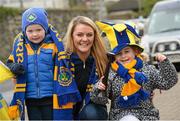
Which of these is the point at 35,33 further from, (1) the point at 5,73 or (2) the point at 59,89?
(2) the point at 59,89

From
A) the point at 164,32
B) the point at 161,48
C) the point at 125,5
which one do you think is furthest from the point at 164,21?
the point at 125,5

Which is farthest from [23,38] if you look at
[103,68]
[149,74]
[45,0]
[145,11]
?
[145,11]

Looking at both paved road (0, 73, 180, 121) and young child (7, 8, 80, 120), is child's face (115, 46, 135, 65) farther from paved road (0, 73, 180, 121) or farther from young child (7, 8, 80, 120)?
paved road (0, 73, 180, 121)

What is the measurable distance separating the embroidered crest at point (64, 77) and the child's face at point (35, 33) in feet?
1.17

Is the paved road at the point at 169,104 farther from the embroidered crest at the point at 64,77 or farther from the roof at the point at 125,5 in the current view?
the roof at the point at 125,5

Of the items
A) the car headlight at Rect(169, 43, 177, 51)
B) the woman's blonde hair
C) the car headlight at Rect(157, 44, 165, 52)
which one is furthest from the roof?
the woman's blonde hair

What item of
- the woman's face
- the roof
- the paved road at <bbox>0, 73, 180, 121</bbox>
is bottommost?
the paved road at <bbox>0, 73, 180, 121</bbox>

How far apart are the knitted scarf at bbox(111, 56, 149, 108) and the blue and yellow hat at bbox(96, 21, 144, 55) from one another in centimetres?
16

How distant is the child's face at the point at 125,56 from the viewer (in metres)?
4.39

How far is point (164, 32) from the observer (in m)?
12.5

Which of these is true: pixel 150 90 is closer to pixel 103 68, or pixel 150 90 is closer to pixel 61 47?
pixel 103 68

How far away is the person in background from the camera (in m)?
4.57

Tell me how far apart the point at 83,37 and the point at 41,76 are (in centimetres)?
56

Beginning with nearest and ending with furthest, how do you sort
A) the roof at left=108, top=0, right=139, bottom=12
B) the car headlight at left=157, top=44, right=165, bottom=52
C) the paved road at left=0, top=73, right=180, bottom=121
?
the paved road at left=0, top=73, right=180, bottom=121, the car headlight at left=157, top=44, right=165, bottom=52, the roof at left=108, top=0, right=139, bottom=12
